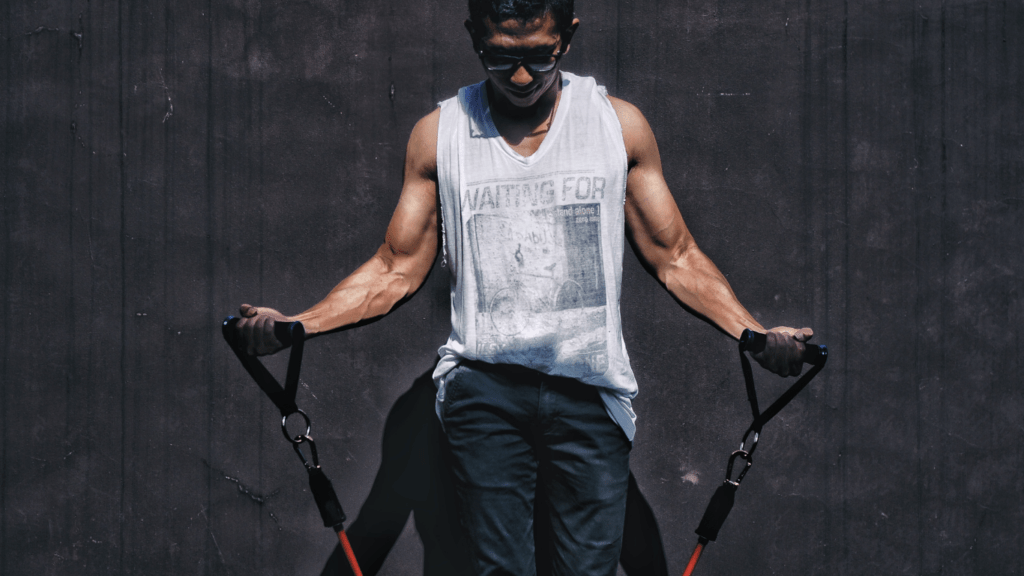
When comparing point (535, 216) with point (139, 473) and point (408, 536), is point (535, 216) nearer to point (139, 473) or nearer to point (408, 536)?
point (408, 536)

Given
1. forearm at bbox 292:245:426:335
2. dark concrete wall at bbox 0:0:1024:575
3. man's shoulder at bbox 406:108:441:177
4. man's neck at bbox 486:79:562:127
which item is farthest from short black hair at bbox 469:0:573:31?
dark concrete wall at bbox 0:0:1024:575

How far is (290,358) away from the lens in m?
1.80

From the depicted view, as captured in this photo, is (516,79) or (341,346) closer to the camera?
(516,79)

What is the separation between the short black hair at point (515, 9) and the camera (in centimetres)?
179

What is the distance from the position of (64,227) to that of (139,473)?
103 cm

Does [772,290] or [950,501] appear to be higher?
[772,290]

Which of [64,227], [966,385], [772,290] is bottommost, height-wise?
[966,385]

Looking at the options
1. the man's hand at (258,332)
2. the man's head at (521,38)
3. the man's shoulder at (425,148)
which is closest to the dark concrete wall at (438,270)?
the man's shoulder at (425,148)

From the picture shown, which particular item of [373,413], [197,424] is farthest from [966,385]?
[197,424]

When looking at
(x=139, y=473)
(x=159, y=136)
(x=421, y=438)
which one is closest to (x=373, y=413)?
(x=421, y=438)

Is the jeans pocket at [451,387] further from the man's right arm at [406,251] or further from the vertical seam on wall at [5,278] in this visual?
the vertical seam on wall at [5,278]

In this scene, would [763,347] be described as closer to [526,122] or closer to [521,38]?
[526,122]

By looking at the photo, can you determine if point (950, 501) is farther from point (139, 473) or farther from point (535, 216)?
point (139, 473)

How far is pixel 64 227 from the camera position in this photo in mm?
2732
